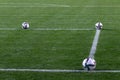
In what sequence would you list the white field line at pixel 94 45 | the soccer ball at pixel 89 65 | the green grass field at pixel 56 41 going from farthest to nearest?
the white field line at pixel 94 45 < the green grass field at pixel 56 41 < the soccer ball at pixel 89 65

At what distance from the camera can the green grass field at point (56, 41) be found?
7344 mm

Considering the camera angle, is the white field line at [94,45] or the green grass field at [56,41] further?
the white field line at [94,45]

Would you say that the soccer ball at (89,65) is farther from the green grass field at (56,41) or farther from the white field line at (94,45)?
the white field line at (94,45)

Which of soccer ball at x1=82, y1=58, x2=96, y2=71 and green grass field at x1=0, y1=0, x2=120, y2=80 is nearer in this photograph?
soccer ball at x1=82, y1=58, x2=96, y2=71

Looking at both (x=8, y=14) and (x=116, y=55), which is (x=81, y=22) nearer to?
(x=8, y=14)

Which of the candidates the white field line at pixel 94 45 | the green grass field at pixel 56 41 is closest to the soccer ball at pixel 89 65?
the green grass field at pixel 56 41

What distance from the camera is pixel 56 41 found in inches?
395

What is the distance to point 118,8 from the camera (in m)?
17.6

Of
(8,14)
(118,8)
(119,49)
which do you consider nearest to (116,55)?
(119,49)

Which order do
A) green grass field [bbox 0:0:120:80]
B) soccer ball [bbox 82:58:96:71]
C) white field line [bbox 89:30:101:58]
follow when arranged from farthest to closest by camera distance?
white field line [bbox 89:30:101:58] → green grass field [bbox 0:0:120:80] → soccer ball [bbox 82:58:96:71]

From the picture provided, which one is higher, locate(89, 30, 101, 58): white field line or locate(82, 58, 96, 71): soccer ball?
locate(82, 58, 96, 71): soccer ball

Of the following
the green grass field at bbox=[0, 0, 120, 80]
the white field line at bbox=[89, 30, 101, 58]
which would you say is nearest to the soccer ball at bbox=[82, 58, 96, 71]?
the green grass field at bbox=[0, 0, 120, 80]

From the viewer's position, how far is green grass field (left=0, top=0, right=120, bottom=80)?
734 cm

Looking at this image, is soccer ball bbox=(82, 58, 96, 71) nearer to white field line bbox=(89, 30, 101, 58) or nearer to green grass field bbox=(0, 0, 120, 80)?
green grass field bbox=(0, 0, 120, 80)
